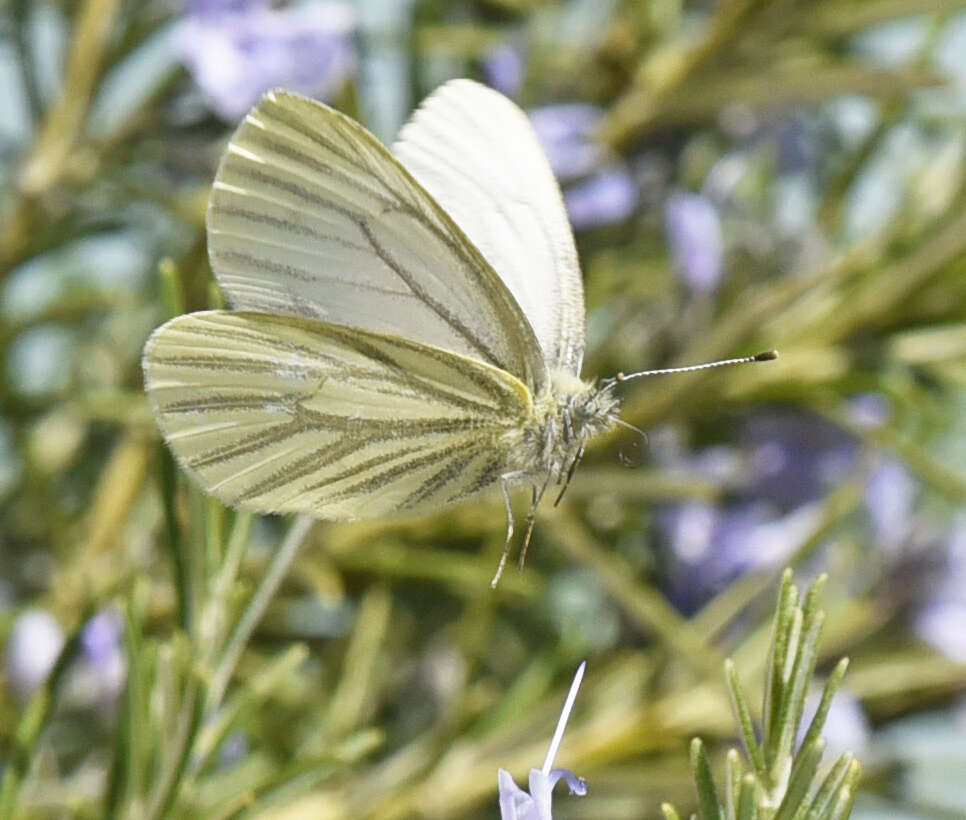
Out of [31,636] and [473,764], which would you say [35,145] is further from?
[473,764]

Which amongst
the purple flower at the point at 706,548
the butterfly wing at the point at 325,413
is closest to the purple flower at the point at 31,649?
the butterfly wing at the point at 325,413

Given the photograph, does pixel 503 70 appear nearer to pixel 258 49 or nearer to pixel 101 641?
pixel 258 49

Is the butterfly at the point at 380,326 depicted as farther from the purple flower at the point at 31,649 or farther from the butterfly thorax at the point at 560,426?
the purple flower at the point at 31,649

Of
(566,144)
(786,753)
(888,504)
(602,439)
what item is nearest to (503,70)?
(566,144)

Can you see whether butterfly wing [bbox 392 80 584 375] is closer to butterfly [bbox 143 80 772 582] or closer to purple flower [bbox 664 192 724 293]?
butterfly [bbox 143 80 772 582]

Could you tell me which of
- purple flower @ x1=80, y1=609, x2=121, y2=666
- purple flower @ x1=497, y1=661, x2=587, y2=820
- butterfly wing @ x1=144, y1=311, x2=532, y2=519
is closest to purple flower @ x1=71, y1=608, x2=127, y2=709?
purple flower @ x1=80, y1=609, x2=121, y2=666

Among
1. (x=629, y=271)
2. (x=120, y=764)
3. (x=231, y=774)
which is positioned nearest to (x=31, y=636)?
(x=231, y=774)
